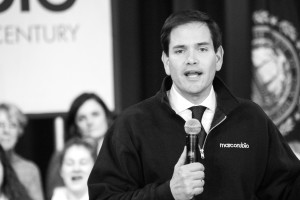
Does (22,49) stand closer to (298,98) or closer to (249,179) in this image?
(298,98)

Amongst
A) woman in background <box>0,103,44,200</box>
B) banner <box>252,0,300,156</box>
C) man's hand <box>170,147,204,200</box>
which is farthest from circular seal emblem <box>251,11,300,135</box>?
man's hand <box>170,147,204,200</box>

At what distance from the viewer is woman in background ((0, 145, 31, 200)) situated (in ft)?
9.92

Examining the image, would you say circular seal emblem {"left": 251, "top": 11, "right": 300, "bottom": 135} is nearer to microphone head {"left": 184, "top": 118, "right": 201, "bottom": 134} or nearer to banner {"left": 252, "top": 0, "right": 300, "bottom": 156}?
banner {"left": 252, "top": 0, "right": 300, "bottom": 156}

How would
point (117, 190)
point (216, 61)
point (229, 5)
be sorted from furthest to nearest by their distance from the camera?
point (229, 5) → point (216, 61) → point (117, 190)

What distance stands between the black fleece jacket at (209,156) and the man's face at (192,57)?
84 mm

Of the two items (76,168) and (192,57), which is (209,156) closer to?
(192,57)

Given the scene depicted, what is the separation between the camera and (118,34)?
124 inches

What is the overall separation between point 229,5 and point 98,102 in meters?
0.77

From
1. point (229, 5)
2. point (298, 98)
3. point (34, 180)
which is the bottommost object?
point (34, 180)

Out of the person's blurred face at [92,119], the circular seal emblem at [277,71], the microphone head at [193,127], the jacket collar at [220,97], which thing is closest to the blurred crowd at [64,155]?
the person's blurred face at [92,119]

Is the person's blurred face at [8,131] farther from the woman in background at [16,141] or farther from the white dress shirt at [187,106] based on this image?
the white dress shirt at [187,106]

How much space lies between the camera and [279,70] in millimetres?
3230

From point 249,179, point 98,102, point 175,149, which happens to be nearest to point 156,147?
point 175,149

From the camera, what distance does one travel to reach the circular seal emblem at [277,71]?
322 cm
